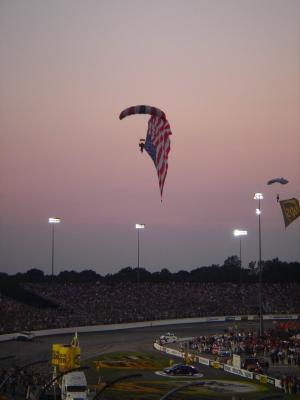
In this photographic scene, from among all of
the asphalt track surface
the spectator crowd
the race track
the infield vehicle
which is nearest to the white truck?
the infield vehicle

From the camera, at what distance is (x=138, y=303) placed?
84.5 meters

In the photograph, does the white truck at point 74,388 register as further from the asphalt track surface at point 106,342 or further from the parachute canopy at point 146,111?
the asphalt track surface at point 106,342

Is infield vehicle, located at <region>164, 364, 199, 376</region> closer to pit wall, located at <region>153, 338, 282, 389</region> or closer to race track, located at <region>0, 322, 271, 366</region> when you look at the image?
pit wall, located at <region>153, 338, 282, 389</region>

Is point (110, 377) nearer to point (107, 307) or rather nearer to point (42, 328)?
point (42, 328)

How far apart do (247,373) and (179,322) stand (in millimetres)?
36951

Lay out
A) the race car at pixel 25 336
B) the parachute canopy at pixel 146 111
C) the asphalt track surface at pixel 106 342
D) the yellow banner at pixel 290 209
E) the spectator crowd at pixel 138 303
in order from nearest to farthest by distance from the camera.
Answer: the parachute canopy at pixel 146 111, the asphalt track surface at pixel 106 342, the yellow banner at pixel 290 209, the race car at pixel 25 336, the spectator crowd at pixel 138 303

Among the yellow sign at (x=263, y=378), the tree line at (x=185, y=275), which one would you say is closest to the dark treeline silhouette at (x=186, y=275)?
the tree line at (x=185, y=275)

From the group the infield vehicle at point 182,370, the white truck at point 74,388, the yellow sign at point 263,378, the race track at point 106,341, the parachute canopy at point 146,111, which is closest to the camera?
the parachute canopy at point 146,111

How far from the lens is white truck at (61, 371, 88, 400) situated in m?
31.5

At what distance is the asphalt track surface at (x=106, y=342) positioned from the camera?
169 feet

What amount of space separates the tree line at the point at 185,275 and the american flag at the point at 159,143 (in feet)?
328

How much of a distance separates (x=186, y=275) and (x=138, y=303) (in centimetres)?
9217

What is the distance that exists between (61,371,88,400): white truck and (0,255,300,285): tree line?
93.5 m

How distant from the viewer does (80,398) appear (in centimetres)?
3120
